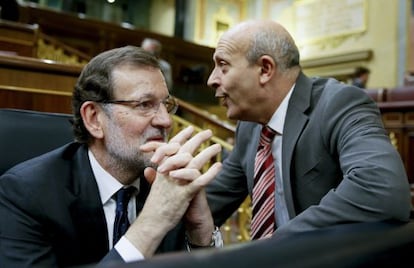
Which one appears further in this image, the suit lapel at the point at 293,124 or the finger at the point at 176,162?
the suit lapel at the point at 293,124

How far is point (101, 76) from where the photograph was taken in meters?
1.31

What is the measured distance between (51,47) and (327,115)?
5.22 meters

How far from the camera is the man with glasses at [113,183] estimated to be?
1041mm

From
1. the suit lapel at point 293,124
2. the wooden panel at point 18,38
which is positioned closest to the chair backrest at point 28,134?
the suit lapel at point 293,124

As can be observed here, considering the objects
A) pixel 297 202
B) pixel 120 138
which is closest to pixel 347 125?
pixel 297 202

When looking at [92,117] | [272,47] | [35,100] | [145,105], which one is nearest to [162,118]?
[145,105]

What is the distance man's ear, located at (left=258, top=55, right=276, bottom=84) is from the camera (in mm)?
1605

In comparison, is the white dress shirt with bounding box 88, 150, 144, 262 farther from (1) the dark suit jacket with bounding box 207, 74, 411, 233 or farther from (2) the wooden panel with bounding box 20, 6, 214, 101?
(2) the wooden panel with bounding box 20, 6, 214, 101

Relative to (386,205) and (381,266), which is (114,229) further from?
(381,266)

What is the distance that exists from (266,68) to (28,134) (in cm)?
81

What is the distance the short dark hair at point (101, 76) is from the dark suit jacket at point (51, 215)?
16cm

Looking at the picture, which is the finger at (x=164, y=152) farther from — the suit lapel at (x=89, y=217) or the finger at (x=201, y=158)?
the suit lapel at (x=89, y=217)

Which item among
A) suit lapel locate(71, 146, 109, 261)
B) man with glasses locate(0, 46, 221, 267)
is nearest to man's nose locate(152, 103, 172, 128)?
man with glasses locate(0, 46, 221, 267)

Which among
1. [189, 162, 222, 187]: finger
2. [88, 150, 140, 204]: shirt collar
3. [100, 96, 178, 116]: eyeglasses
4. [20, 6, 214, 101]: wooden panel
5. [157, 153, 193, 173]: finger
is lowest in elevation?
[88, 150, 140, 204]: shirt collar
